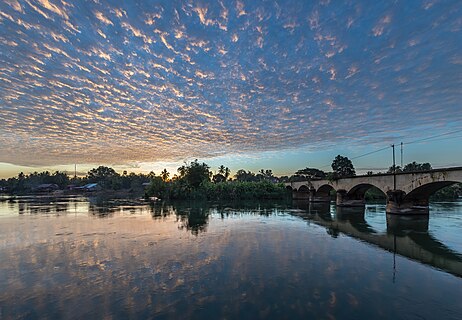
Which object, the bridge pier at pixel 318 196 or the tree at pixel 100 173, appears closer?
the bridge pier at pixel 318 196

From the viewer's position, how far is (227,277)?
12.1 m

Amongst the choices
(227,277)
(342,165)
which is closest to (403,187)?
(227,277)

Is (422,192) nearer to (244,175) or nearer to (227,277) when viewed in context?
(227,277)

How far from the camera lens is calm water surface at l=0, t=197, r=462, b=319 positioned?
29.5 feet

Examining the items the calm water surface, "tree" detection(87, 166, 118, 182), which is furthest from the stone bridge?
"tree" detection(87, 166, 118, 182)

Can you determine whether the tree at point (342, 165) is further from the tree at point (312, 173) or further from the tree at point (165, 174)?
the tree at point (165, 174)

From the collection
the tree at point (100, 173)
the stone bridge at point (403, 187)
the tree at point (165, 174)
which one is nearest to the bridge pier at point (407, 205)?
the stone bridge at point (403, 187)

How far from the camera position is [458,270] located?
13945 mm

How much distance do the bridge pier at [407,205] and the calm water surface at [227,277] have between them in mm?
17686

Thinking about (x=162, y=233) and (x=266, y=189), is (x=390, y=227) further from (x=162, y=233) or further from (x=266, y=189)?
(x=266, y=189)

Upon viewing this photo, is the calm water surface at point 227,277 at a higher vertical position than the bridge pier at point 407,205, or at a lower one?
higher

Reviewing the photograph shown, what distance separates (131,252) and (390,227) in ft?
88.3

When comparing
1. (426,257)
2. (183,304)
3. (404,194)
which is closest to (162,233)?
(183,304)

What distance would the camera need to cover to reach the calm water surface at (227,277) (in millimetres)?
8992
